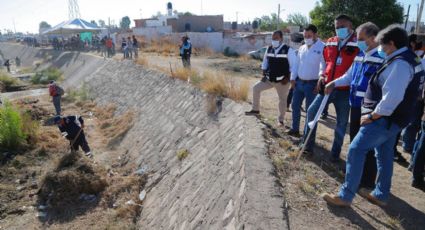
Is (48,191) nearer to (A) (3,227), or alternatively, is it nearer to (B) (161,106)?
(A) (3,227)

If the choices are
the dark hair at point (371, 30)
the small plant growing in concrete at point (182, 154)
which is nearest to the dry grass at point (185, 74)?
the small plant growing in concrete at point (182, 154)

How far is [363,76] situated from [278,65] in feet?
7.95

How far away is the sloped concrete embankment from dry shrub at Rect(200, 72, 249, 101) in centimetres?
29

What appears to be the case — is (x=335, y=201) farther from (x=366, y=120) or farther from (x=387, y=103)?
(x=387, y=103)

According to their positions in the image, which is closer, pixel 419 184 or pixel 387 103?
pixel 387 103

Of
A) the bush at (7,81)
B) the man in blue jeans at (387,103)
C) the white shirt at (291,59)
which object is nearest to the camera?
the man in blue jeans at (387,103)

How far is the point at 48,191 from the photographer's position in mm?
7160

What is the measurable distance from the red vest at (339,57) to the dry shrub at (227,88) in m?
3.12

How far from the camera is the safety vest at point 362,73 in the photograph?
3559 mm

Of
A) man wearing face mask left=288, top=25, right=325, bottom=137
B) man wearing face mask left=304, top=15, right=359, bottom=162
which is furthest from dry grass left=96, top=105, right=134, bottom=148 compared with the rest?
man wearing face mask left=304, top=15, right=359, bottom=162

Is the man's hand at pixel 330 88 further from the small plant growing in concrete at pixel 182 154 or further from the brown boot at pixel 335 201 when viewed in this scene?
the small plant growing in concrete at pixel 182 154

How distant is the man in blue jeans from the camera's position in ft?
9.92

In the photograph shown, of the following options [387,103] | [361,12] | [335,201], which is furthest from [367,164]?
[361,12]

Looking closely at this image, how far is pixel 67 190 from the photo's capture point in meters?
7.07
